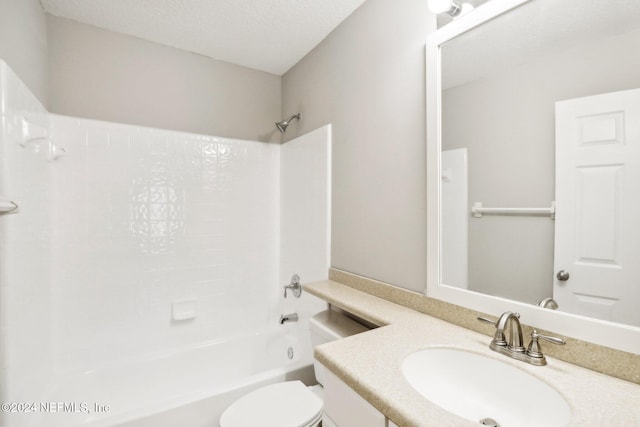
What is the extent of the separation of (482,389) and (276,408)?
2.97 ft

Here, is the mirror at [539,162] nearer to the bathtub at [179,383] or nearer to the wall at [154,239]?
the bathtub at [179,383]

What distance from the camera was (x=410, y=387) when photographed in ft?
2.23

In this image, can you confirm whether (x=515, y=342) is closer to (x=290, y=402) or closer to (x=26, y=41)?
(x=290, y=402)

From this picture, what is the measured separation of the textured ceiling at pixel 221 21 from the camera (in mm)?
1563

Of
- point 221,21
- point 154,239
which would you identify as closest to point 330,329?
point 154,239

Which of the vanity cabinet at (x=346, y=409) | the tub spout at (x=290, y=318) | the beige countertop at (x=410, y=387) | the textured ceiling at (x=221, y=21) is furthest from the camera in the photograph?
the tub spout at (x=290, y=318)

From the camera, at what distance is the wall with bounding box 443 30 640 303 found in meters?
0.77

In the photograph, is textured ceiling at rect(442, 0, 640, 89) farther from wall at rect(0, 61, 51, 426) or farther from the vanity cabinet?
wall at rect(0, 61, 51, 426)

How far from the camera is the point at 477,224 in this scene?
1060 millimetres

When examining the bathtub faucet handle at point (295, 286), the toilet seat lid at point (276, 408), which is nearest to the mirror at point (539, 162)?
the toilet seat lid at point (276, 408)

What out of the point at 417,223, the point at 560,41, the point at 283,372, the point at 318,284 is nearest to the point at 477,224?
the point at 417,223

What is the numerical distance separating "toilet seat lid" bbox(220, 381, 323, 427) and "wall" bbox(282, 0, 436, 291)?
26.9 inches

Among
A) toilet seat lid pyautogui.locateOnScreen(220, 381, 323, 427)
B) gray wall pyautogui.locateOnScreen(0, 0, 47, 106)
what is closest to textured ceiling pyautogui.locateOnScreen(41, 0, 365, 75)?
gray wall pyautogui.locateOnScreen(0, 0, 47, 106)

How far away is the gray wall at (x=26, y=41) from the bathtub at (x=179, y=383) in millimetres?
1524
